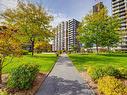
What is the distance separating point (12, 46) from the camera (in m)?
14.5

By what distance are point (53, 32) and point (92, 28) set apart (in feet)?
51.6

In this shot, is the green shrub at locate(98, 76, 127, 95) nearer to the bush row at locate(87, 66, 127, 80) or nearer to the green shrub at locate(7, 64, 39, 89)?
the bush row at locate(87, 66, 127, 80)

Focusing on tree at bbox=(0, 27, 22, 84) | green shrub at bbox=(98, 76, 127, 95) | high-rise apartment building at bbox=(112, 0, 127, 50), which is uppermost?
high-rise apartment building at bbox=(112, 0, 127, 50)

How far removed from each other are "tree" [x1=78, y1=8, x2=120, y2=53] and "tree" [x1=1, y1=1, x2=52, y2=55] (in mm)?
16872

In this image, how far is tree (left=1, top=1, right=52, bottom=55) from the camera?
41.2 meters

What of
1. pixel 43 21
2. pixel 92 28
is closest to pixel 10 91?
pixel 43 21

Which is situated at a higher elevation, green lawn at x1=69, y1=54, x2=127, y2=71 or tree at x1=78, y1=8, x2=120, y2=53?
tree at x1=78, y1=8, x2=120, y2=53

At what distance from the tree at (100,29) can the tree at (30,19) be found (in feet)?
55.4

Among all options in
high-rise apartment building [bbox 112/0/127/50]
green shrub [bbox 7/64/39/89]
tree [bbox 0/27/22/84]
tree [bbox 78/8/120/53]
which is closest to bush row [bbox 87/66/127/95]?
green shrub [bbox 7/64/39/89]

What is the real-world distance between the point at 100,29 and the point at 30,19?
2203cm

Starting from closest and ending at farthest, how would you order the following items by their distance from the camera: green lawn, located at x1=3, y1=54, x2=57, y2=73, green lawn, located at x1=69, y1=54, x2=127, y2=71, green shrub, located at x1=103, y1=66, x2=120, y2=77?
green shrub, located at x1=103, y1=66, x2=120, y2=77, green lawn, located at x1=3, y1=54, x2=57, y2=73, green lawn, located at x1=69, y1=54, x2=127, y2=71

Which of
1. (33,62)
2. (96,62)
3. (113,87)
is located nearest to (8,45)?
(113,87)

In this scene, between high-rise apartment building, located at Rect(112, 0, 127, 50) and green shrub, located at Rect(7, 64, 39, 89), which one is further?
high-rise apartment building, located at Rect(112, 0, 127, 50)

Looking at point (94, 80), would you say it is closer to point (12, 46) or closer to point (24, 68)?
point (24, 68)
